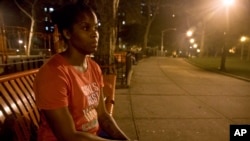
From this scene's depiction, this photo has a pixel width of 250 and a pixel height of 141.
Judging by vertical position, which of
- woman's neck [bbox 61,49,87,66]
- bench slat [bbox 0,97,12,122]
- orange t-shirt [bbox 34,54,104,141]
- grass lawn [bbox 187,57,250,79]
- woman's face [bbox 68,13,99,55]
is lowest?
grass lawn [bbox 187,57,250,79]

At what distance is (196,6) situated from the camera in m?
38.1

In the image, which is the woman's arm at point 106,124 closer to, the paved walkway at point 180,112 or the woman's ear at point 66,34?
the woman's ear at point 66,34

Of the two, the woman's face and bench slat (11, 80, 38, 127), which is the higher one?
the woman's face

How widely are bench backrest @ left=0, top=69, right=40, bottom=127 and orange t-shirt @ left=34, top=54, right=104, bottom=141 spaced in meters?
0.81

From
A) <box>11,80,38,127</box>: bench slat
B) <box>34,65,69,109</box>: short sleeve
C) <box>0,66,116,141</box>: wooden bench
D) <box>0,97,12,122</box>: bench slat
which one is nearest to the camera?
<box>34,65,69,109</box>: short sleeve

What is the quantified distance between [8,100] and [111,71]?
20.5 ft

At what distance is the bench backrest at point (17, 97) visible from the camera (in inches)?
107

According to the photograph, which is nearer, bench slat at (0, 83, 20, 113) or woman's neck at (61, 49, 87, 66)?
woman's neck at (61, 49, 87, 66)

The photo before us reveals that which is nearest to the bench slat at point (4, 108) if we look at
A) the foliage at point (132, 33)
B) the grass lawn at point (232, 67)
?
the grass lawn at point (232, 67)

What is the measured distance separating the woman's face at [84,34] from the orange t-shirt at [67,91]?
0.19m

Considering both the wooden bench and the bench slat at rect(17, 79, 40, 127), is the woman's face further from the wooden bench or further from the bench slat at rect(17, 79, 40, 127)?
the bench slat at rect(17, 79, 40, 127)

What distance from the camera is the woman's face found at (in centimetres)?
216

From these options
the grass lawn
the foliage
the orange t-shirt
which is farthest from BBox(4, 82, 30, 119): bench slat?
the foliage

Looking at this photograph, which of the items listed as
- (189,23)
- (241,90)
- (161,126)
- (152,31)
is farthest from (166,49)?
(161,126)
